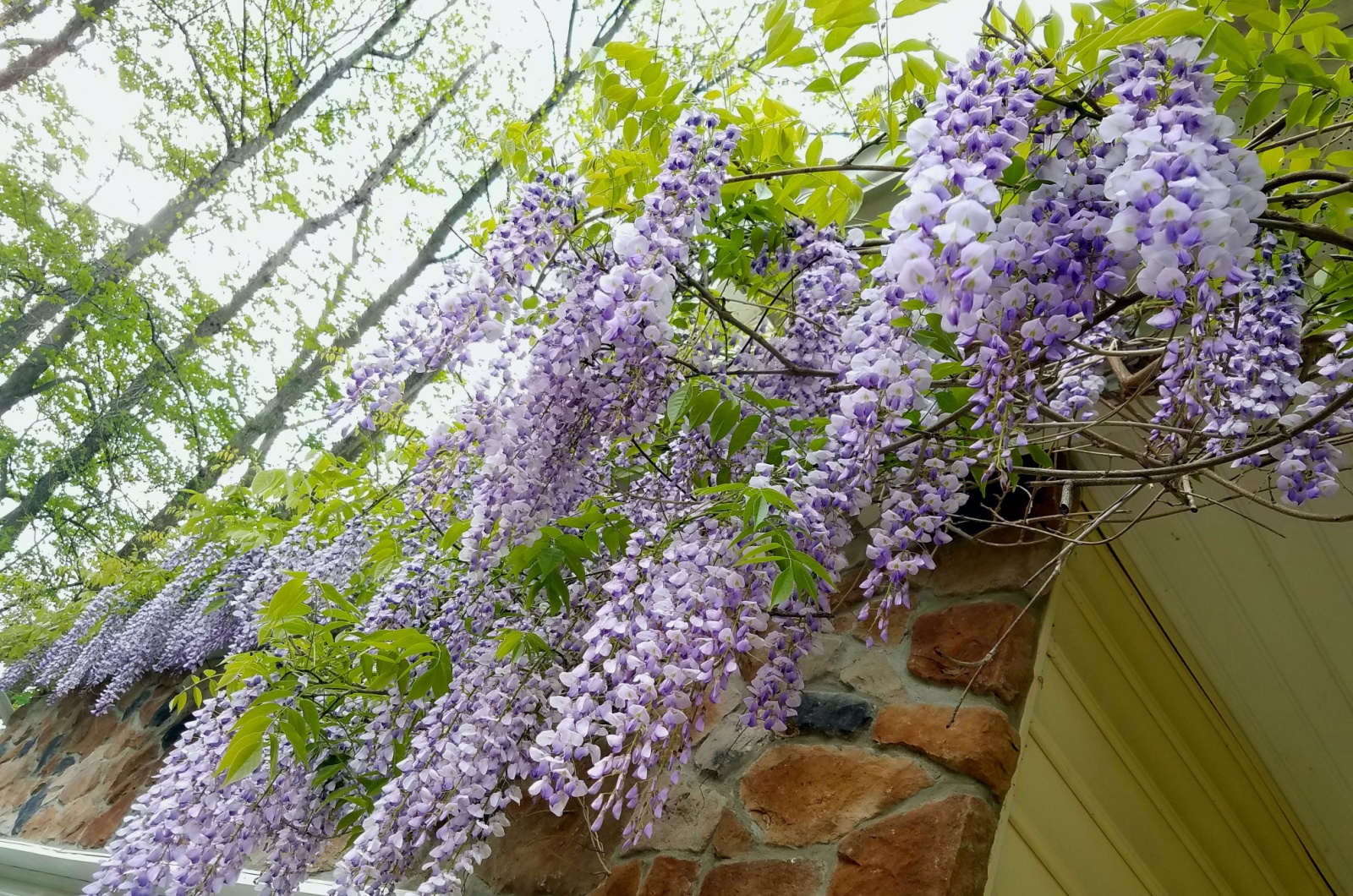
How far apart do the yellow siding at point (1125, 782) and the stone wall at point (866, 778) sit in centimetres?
10

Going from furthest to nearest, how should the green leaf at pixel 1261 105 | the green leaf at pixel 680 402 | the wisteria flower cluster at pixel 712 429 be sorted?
the green leaf at pixel 680 402 < the green leaf at pixel 1261 105 < the wisteria flower cluster at pixel 712 429

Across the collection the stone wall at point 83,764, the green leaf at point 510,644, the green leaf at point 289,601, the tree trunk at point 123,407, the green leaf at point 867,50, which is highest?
the tree trunk at point 123,407

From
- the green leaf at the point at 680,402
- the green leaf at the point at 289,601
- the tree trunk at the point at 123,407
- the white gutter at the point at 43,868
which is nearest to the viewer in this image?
the green leaf at the point at 680,402

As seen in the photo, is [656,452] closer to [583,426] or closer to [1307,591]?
[583,426]

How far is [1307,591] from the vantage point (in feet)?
5.75

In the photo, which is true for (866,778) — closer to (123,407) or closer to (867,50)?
(867,50)

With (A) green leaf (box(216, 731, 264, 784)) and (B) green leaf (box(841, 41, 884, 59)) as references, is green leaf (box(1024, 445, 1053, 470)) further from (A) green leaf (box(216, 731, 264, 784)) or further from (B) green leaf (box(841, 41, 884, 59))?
(A) green leaf (box(216, 731, 264, 784))

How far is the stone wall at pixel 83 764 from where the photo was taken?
3662 mm

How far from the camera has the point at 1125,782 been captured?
5.61 feet

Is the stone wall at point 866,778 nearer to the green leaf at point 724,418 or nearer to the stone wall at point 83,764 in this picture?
the green leaf at point 724,418

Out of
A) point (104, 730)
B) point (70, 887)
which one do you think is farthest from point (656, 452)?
point (104, 730)

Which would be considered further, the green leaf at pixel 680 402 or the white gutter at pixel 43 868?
the white gutter at pixel 43 868

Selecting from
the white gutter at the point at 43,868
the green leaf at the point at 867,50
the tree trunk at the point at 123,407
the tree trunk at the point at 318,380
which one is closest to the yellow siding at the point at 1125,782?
the green leaf at the point at 867,50

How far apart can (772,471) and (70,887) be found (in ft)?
13.6
